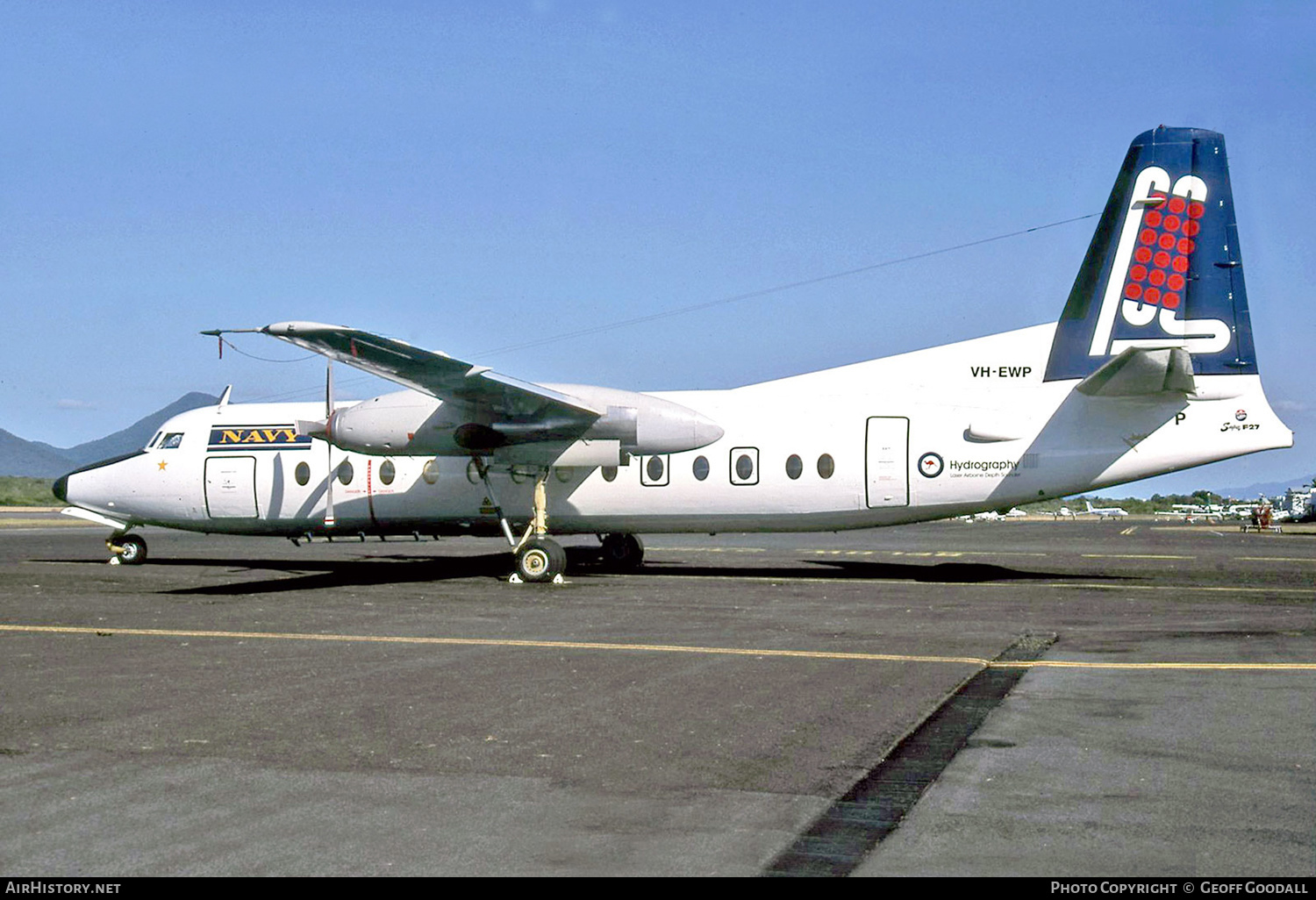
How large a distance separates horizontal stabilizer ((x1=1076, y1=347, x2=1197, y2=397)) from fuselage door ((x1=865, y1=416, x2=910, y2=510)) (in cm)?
319

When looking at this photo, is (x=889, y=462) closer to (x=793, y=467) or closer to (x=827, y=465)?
(x=827, y=465)

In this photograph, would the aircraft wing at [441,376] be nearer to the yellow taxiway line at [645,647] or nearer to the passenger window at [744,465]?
the passenger window at [744,465]

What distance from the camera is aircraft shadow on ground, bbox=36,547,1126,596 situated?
66.2ft

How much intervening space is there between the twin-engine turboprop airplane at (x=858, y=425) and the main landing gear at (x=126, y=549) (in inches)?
192

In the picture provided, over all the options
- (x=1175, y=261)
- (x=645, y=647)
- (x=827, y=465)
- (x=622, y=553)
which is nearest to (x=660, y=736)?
(x=645, y=647)

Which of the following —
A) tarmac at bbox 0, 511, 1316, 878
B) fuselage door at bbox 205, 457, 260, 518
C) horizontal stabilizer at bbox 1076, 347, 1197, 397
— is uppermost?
horizontal stabilizer at bbox 1076, 347, 1197, 397

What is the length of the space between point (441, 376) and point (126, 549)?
11819 mm

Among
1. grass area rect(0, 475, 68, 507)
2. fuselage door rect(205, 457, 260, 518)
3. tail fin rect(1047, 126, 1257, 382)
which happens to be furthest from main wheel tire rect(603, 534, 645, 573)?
grass area rect(0, 475, 68, 507)

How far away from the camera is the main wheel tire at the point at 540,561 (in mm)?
19750

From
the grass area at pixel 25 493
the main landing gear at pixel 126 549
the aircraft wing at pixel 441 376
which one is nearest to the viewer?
the aircraft wing at pixel 441 376

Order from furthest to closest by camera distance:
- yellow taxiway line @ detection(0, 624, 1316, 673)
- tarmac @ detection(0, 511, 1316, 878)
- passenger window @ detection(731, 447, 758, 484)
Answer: passenger window @ detection(731, 447, 758, 484) < yellow taxiway line @ detection(0, 624, 1316, 673) < tarmac @ detection(0, 511, 1316, 878)

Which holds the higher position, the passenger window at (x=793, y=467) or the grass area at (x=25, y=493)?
the grass area at (x=25, y=493)

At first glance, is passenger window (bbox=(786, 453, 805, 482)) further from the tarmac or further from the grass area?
the grass area

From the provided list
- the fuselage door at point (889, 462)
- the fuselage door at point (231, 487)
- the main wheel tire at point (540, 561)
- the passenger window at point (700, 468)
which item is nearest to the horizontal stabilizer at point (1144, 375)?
the fuselage door at point (889, 462)
